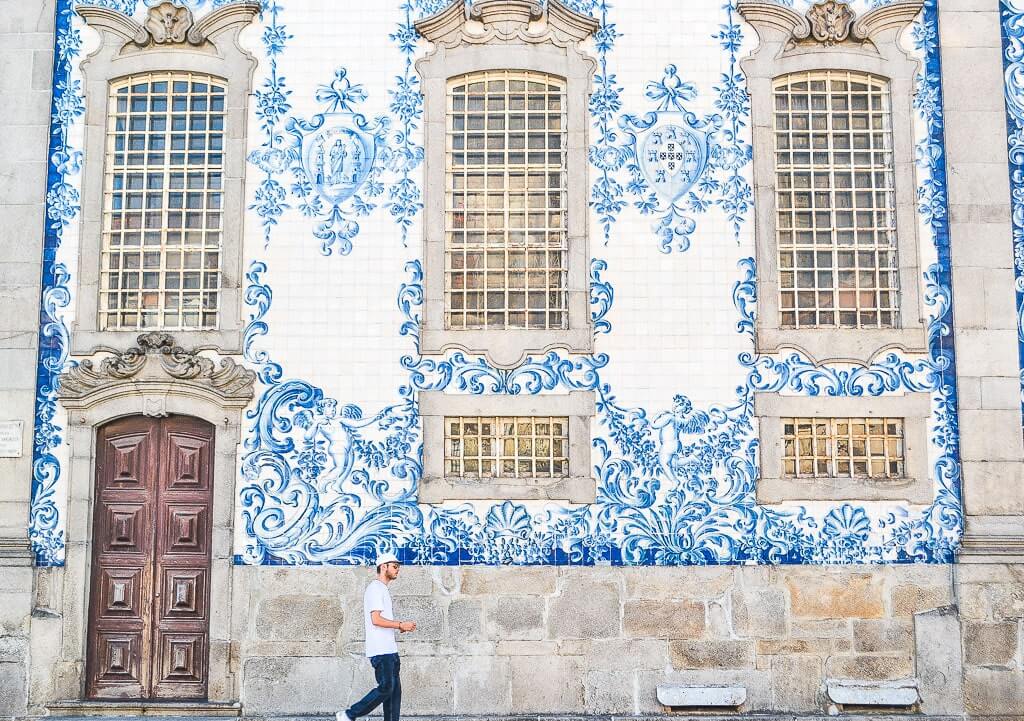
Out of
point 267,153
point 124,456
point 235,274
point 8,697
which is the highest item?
point 267,153

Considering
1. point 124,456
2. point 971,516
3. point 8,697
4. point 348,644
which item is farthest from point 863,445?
point 8,697

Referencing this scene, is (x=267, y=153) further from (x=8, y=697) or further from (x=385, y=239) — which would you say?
(x=8, y=697)

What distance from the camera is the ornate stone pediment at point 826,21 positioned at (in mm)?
9938

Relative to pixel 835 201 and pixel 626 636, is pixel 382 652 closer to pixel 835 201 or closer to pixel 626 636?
pixel 626 636

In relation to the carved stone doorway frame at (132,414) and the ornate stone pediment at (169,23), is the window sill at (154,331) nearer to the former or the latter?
the carved stone doorway frame at (132,414)

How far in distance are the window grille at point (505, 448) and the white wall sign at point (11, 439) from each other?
360 centimetres

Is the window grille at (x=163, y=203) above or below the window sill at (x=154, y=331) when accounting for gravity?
above

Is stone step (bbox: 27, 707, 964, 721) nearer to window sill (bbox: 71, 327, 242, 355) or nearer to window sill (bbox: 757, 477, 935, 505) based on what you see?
window sill (bbox: 757, 477, 935, 505)

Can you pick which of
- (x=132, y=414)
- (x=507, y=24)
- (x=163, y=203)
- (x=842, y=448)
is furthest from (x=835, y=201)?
(x=132, y=414)

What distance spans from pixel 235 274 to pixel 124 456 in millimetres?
1818

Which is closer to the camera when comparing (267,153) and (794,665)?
(794,665)

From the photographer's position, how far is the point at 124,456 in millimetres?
9602

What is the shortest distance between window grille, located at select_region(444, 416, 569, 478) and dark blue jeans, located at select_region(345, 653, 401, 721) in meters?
2.03

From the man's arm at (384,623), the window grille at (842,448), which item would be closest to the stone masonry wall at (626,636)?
the window grille at (842,448)
